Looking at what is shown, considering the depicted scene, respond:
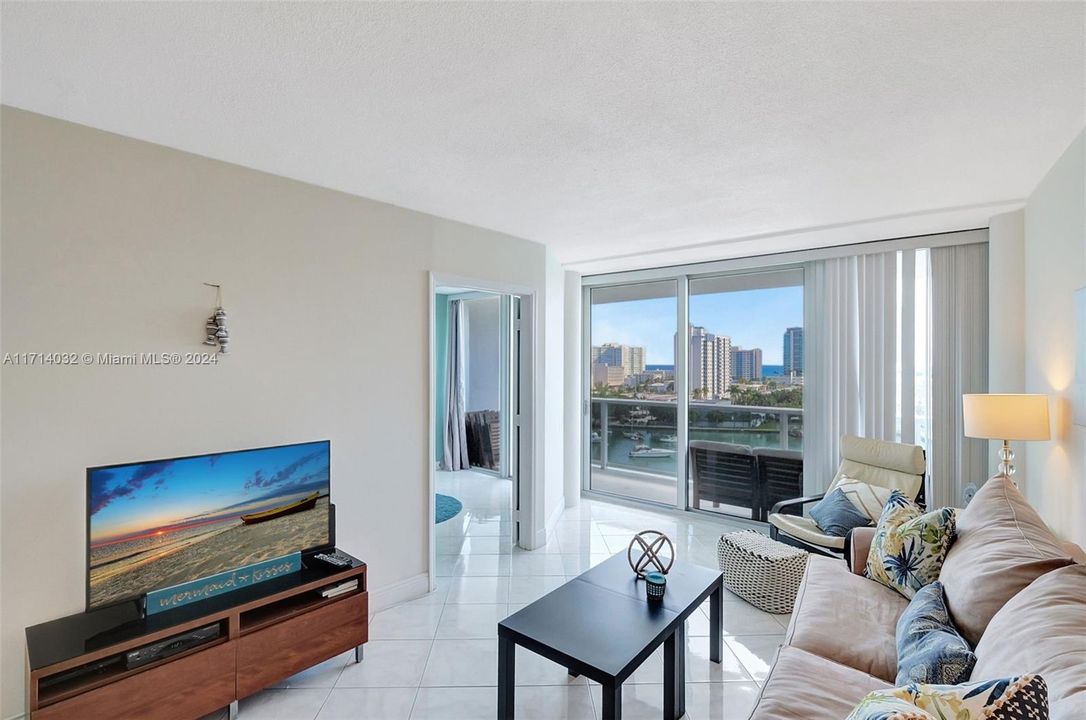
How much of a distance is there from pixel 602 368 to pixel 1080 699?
4779mm

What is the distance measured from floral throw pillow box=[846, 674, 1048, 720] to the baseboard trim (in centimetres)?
275

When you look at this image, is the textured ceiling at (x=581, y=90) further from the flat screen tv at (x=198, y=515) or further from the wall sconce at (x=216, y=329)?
the flat screen tv at (x=198, y=515)

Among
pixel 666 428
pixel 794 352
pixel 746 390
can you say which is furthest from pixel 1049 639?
pixel 666 428

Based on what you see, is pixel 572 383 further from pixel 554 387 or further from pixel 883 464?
pixel 883 464

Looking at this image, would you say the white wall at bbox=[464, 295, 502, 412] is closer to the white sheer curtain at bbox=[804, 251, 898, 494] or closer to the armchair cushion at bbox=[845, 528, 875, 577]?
the white sheer curtain at bbox=[804, 251, 898, 494]

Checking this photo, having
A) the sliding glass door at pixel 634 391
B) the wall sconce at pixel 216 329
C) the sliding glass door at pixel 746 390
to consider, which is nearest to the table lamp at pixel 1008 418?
the sliding glass door at pixel 746 390

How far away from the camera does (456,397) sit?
7133 millimetres

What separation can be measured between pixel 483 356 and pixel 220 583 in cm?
500

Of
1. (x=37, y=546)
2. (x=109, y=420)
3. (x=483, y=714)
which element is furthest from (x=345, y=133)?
(x=483, y=714)

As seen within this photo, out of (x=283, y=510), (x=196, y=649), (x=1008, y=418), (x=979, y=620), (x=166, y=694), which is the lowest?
(x=166, y=694)

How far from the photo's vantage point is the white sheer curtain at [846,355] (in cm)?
400

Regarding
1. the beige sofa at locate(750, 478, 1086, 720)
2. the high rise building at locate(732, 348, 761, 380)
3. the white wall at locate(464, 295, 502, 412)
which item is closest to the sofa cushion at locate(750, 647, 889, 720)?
the beige sofa at locate(750, 478, 1086, 720)

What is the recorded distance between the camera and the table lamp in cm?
265

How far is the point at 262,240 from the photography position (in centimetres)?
260
